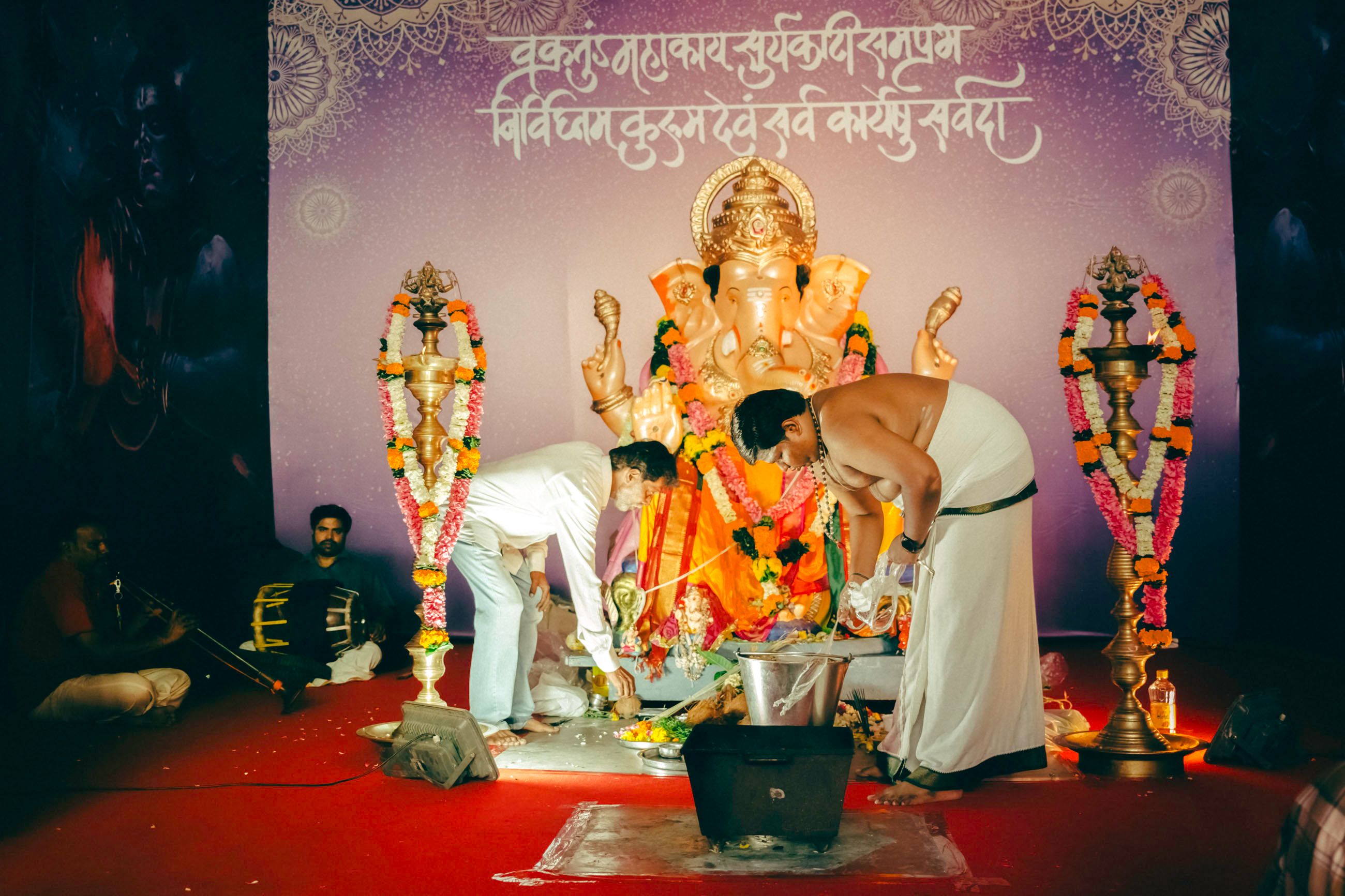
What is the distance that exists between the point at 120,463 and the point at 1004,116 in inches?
262

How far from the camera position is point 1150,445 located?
4703mm

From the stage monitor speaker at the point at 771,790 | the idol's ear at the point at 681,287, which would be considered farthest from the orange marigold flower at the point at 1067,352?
the idol's ear at the point at 681,287

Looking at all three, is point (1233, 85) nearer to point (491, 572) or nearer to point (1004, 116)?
point (1004, 116)

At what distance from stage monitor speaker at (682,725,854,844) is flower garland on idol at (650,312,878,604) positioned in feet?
8.43

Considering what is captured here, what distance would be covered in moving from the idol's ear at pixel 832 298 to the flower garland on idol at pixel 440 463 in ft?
10.2

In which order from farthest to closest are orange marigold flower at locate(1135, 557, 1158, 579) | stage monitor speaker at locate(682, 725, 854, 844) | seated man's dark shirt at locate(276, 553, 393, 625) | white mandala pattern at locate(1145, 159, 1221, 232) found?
white mandala pattern at locate(1145, 159, 1221, 232) < seated man's dark shirt at locate(276, 553, 393, 625) < orange marigold flower at locate(1135, 557, 1158, 579) < stage monitor speaker at locate(682, 725, 854, 844)

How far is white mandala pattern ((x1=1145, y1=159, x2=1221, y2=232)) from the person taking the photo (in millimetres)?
7973

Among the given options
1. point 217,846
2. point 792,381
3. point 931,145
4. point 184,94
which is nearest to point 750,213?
point 792,381

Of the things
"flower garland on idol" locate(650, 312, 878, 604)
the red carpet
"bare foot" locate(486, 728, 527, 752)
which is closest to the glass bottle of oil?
the red carpet

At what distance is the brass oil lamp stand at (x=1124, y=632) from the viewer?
14.3 ft

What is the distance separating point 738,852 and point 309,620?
13.7ft

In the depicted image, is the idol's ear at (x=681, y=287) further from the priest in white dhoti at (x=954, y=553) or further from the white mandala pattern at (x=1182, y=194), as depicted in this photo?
the priest in white dhoti at (x=954, y=553)

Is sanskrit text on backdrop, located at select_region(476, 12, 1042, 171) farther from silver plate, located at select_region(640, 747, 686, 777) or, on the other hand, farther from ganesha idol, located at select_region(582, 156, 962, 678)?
silver plate, located at select_region(640, 747, 686, 777)

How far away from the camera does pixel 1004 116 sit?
8211mm
